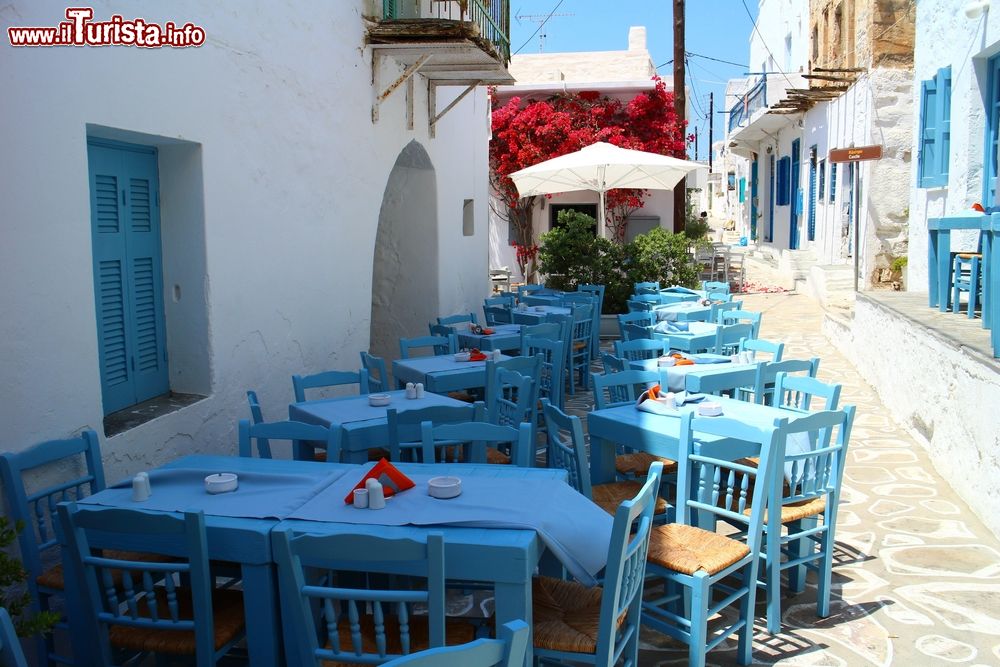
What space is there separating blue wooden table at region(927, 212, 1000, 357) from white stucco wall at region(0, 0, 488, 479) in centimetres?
486

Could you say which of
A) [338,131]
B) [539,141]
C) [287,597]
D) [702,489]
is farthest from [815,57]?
[287,597]

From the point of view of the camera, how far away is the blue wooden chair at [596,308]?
1075 centimetres

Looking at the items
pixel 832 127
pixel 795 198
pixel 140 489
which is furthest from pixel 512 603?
pixel 795 198

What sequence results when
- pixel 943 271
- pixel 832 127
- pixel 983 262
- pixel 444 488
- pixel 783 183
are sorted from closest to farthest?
pixel 444 488 < pixel 983 262 < pixel 943 271 < pixel 832 127 < pixel 783 183

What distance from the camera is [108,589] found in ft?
10.1

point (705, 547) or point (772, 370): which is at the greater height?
point (772, 370)

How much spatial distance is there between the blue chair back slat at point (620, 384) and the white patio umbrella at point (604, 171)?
21.7 feet

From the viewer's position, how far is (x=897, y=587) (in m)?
4.64

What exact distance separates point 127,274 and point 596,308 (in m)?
6.56

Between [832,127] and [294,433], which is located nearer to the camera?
[294,433]

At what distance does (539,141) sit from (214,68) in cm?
1331

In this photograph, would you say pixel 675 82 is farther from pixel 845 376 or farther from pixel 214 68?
pixel 214 68

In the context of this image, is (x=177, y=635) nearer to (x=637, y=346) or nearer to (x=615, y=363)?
(x=615, y=363)

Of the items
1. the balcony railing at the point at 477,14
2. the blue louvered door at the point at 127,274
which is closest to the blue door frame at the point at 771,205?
the balcony railing at the point at 477,14
